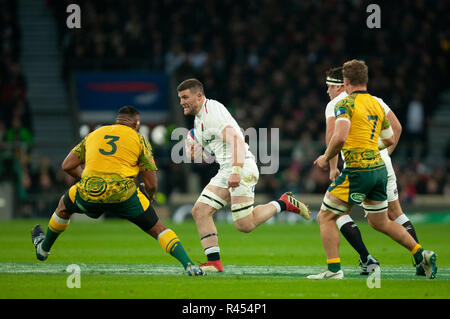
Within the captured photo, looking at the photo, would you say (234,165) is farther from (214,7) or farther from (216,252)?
(214,7)

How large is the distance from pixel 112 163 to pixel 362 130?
2880 millimetres

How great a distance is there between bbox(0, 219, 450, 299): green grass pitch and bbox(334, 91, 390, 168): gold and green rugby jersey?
1362 mm

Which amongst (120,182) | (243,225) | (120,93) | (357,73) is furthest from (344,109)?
(120,93)

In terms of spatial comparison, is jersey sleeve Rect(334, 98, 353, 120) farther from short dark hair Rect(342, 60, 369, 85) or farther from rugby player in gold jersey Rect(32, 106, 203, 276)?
rugby player in gold jersey Rect(32, 106, 203, 276)

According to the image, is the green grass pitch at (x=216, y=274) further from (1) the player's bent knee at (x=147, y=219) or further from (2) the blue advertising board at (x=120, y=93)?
(2) the blue advertising board at (x=120, y=93)

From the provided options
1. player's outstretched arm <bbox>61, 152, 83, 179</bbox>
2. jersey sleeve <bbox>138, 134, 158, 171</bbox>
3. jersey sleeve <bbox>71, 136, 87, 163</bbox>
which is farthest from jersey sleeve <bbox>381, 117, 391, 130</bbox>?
player's outstretched arm <bbox>61, 152, 83, 179</bbox>

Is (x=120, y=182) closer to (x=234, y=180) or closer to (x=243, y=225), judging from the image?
(x=234, y=180)

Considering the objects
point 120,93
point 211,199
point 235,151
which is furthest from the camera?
point 120,93

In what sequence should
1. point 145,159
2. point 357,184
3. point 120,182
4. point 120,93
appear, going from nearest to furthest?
point 357,184, point 120,182, point 145,159, point 120,93

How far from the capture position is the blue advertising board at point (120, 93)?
26938 mm

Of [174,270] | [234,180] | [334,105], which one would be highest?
[334,105]

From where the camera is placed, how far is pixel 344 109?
8906 mm

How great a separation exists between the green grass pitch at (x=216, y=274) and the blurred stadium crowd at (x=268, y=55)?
7.10 metres
